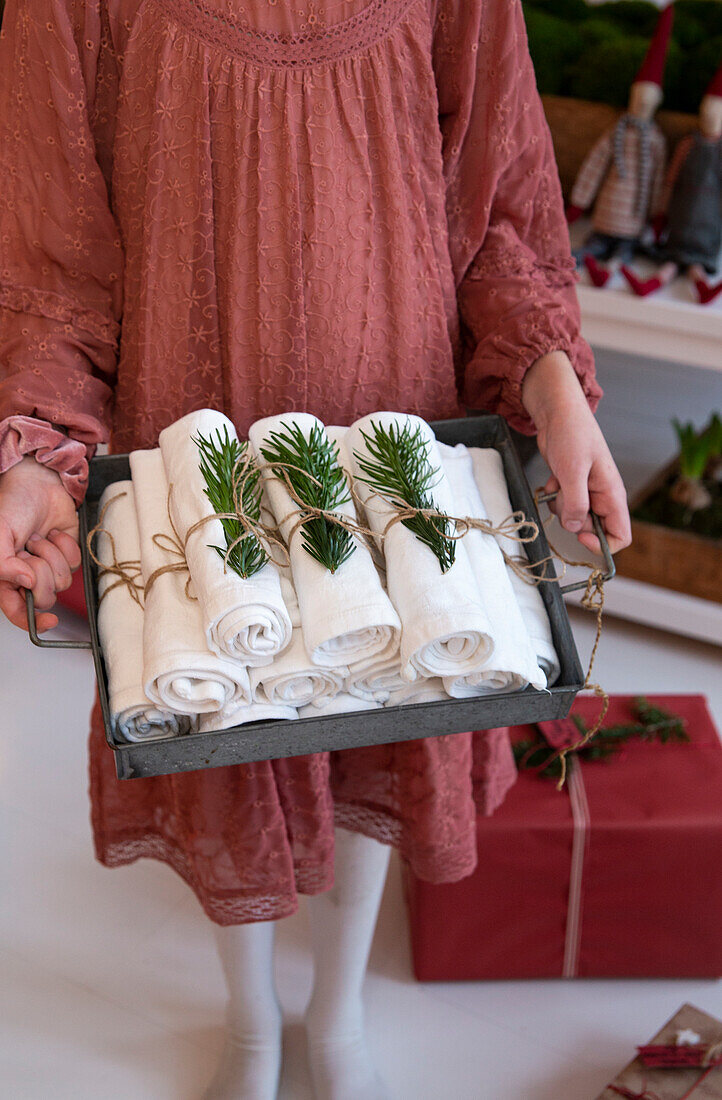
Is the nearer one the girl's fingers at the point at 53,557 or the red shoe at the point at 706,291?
the girl's fingers at the point at 53,557

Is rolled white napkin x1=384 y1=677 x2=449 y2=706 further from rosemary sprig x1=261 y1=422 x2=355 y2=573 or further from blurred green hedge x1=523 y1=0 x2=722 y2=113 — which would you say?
blurred green hedge x1=523 y1=0 x2=722 y2=113

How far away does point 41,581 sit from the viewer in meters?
0.77

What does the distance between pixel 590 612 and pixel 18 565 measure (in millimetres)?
1614

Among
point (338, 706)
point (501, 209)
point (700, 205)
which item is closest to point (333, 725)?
point (338, 706)

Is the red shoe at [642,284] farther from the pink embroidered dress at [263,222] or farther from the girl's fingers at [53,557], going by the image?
the girl's fingers at [53,557]

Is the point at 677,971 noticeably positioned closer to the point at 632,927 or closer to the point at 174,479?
the point at 632,927

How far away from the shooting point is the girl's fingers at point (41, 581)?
2.52 feet

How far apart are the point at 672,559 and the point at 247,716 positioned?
149 centimetres

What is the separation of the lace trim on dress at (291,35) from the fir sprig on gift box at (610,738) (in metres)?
0.94

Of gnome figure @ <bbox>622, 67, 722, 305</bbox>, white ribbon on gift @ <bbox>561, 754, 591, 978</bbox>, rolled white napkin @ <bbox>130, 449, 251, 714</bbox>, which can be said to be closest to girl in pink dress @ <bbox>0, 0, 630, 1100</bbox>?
rolled white napkin @ <bbox>130, 449, 251, 714</bbox>

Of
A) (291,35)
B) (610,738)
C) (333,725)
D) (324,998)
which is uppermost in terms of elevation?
(291,35)

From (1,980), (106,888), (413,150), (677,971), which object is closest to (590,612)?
(677,971)

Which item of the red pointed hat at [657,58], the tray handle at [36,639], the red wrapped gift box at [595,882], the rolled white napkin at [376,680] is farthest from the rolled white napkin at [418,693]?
the red pointed hat at [657,58]

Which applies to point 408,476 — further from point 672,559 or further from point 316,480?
point 672,559
